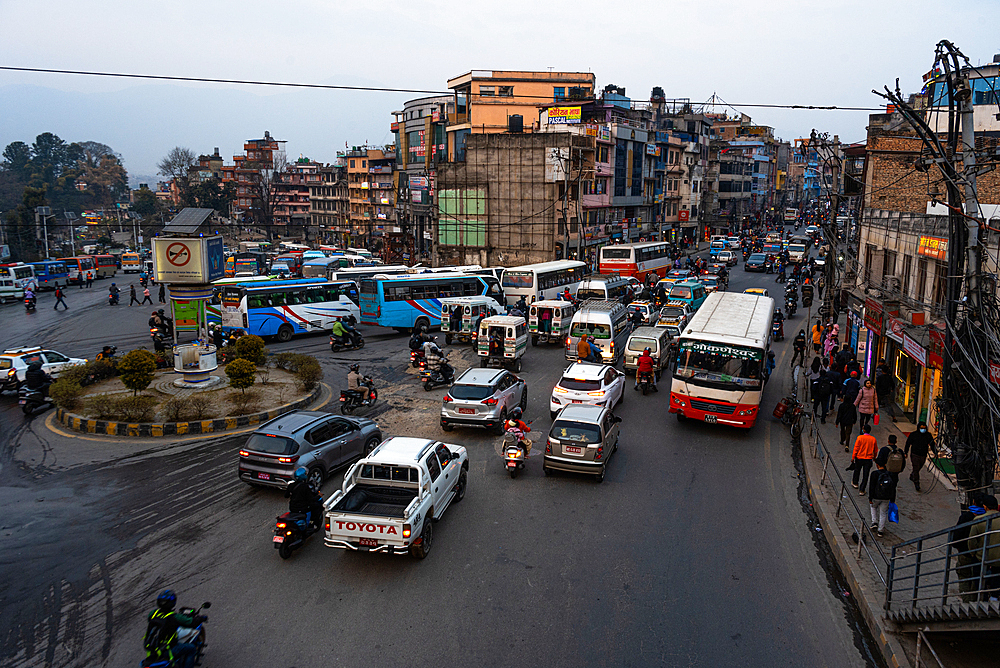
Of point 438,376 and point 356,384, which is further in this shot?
point 438,376

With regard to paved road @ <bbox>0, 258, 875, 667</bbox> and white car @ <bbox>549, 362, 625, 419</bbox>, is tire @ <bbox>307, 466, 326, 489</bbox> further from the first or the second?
white car @ <bbox>549, 362, 625, 419</bbox>

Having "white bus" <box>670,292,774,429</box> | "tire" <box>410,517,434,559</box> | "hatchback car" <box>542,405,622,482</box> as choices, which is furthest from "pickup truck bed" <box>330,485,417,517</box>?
"white bus" <box>670,292,774,429</box>

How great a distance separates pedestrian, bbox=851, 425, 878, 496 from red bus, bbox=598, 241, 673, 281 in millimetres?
31457

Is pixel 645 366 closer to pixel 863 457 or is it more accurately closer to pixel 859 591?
pixel 863 457

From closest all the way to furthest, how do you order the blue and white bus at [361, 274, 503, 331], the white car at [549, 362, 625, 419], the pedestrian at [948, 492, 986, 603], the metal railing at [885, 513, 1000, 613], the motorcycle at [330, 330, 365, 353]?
the metal railing at [885, 513, 1000, 613], the pedestrian at [948, 492, 986, 603], the white car at [549, 362, 625, 419], the motorcycle at [330, 330, 365, 353], the blue and white bus at [361, 274, 503, 331]

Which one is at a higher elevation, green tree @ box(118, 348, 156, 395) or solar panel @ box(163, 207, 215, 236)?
solar panel @ box(163, 207, 215, 236)

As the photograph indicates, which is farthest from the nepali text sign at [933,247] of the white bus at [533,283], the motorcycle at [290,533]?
the white bus at [533,283]

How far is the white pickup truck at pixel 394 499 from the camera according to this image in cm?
981

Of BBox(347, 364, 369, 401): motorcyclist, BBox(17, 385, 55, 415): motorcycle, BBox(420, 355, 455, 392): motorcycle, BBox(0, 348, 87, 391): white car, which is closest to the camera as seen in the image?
BBox(17, 385, 55, 415): motorcycle

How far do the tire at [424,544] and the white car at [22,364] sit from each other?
640 inches

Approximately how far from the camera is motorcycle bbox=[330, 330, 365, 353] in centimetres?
2778

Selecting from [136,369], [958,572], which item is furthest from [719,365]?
[136,369]

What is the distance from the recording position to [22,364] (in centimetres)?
2044

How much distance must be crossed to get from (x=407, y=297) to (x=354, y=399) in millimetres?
12642
